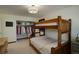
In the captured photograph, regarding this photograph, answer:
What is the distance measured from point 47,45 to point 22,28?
1.81 ft

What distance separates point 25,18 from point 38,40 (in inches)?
19.0

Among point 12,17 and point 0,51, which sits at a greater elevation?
point 12,17

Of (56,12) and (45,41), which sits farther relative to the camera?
(45,41)

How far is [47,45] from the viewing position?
1437mm

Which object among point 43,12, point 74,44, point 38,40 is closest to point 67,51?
point 74,44

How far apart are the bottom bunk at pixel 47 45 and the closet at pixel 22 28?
0.18 meters

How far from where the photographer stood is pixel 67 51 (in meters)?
1.42

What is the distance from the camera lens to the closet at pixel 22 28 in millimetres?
1510

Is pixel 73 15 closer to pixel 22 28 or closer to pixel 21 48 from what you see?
pixel 22 28

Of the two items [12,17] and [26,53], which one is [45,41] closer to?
[26,53]

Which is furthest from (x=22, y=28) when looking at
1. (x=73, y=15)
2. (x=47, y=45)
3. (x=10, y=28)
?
(x=73, y=15)

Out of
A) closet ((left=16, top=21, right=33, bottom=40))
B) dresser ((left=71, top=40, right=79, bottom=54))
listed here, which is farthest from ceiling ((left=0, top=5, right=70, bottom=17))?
dresser ((left=71, top=40, right=79, bottom=54))

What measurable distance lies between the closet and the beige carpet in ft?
0.35

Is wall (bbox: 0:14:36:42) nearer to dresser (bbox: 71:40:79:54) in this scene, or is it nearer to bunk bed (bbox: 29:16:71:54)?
bunk bed (bbox: 29:16:71:54)
